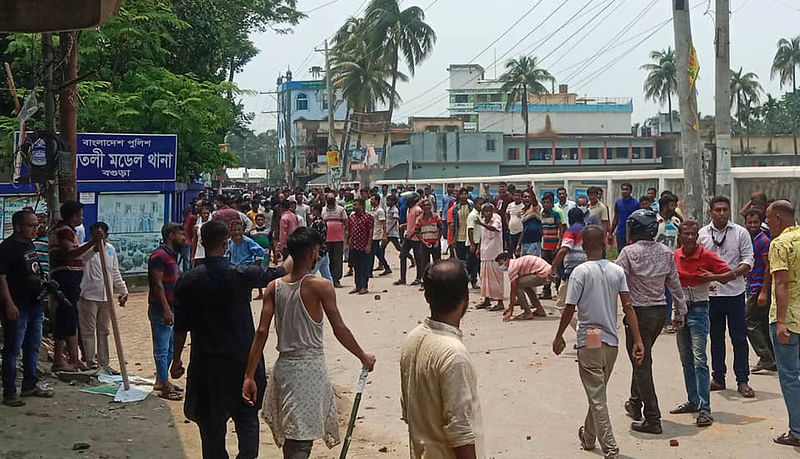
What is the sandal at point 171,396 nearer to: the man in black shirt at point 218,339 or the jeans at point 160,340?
the jeans at point 160,340

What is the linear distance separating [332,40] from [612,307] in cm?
5407

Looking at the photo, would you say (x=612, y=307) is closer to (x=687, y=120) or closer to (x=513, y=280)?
(x=513, y=280)

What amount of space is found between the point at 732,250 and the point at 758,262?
0.78m

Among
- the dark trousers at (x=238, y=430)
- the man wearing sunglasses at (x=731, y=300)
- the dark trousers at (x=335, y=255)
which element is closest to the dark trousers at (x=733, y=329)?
the man wearing sunglasses at (x=731, y=300)

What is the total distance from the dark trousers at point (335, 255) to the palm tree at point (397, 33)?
111 ft

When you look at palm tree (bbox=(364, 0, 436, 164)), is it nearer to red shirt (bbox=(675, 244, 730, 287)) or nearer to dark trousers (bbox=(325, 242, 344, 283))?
dark trousers (bbox=(325, 242, 344, 283))

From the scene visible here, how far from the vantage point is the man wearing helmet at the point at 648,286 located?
685 centimetres

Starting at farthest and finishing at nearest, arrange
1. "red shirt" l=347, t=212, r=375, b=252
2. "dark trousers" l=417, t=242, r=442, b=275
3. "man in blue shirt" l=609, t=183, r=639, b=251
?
"dark trousers" l=417, t=242, r=442, b=275
"red shirt" l=347, t=212, r=375, b=252
"man in blue shirt" l=609, t=183, r=639, b=251

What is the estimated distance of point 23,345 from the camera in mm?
8070

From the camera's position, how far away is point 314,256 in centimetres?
509

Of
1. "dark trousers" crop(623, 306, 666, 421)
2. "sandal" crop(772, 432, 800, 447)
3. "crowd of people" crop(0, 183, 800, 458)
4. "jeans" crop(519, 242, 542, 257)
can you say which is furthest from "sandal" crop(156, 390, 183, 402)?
"jeans" crop(519, 242, 542, 257)

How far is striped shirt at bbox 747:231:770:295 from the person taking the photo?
8586mm

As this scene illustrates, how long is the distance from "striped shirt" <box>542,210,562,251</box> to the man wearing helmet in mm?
7355

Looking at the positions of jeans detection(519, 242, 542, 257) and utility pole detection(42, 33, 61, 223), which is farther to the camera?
jeans detection(519, 242, 542, 257)
